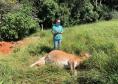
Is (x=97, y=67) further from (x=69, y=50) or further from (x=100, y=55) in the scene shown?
(x=69, y=50)

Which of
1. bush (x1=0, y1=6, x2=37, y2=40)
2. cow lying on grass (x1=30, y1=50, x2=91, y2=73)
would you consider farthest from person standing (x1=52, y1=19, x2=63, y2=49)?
bush (x1=0, y1=6, x2=37, y2=40)

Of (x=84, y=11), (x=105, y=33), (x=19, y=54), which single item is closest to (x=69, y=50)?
(x=19, y=54)

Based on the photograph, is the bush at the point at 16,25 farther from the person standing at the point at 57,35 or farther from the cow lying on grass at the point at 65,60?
the cow lying on grass at the point at 65,60

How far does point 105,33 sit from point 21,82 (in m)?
8.12

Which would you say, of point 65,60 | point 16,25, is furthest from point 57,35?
point 16,25

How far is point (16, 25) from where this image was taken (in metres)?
20.0

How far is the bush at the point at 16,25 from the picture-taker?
64.8 ft

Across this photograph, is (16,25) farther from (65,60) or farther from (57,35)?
(65,60)

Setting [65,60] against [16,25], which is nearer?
[65,60]

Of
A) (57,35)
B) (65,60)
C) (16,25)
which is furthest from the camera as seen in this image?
(16,25)

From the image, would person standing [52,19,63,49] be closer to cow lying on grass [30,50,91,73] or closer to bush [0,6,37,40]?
cow lying on grass [30,50,91,73]

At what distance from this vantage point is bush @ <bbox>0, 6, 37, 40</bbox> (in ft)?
64.8

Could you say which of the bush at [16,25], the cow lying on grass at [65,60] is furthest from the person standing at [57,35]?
the bush at [16,25]

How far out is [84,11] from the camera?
2514 cm
